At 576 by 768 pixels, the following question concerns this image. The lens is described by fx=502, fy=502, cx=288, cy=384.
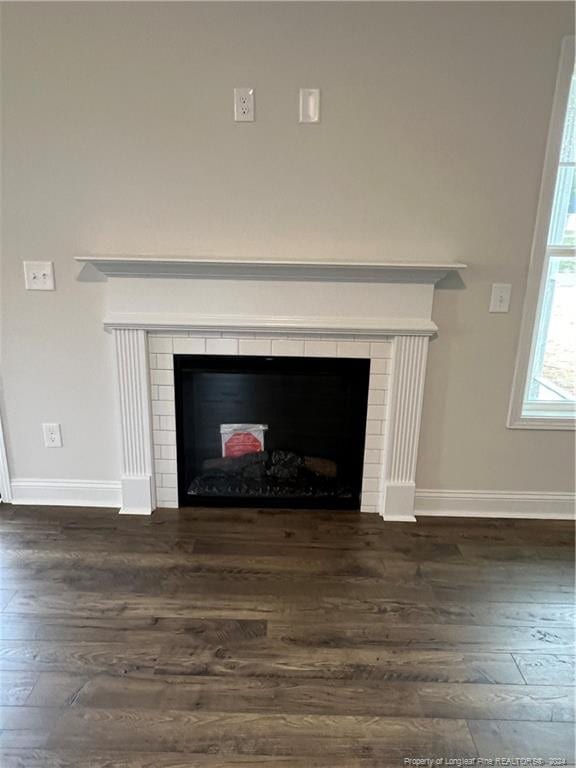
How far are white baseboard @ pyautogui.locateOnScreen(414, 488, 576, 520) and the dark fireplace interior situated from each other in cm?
36

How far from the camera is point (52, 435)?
2449mm

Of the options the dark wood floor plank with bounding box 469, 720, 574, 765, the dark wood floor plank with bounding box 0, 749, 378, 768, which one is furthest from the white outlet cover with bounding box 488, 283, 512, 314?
the dark wood floor plank with bounding box 0, 749, 378, 768

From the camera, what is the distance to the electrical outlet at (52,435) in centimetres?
244

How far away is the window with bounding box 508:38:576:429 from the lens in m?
2.06

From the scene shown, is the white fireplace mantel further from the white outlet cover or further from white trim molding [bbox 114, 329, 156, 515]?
the white outlet cover

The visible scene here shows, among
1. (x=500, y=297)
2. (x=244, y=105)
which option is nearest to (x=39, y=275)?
(x=244, y=105)

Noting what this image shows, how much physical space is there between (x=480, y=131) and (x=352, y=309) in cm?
89

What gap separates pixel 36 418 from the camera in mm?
2436

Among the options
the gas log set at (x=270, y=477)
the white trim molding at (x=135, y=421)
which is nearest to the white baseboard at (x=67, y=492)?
the white trim molding at (x=135, y=421)

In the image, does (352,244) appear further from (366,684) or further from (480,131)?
(366,684)

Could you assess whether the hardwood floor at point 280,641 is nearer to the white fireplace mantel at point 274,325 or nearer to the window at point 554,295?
the white fireplace mantel at point 274,325

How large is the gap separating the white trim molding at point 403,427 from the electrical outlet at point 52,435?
159 cm

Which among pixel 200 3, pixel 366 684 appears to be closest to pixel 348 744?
pixel 366 684

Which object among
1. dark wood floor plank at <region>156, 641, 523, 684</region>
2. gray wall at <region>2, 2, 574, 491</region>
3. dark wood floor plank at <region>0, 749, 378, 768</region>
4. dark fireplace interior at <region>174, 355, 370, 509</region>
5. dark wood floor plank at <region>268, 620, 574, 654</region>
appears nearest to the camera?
dark wood floor plank at <region>0, 749, 378, 768</region>
